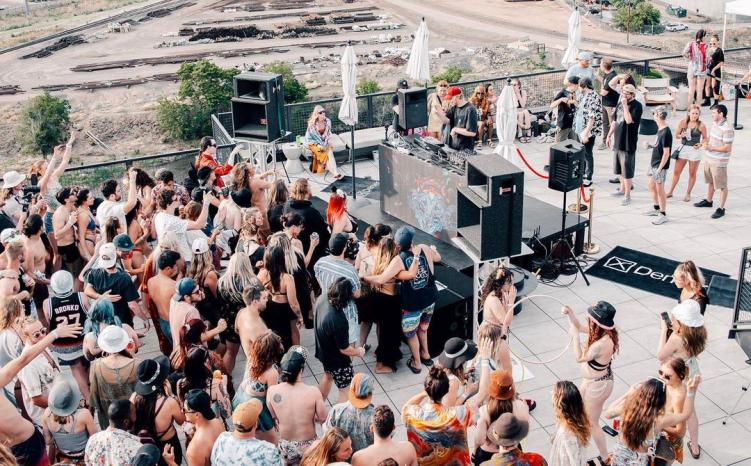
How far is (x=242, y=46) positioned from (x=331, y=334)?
52.1 m

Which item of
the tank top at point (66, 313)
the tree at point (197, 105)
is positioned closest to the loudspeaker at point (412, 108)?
the tank top at point (66, 313)

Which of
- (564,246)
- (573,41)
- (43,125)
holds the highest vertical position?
(573,41)

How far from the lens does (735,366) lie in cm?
859

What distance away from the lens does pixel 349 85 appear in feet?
42.4

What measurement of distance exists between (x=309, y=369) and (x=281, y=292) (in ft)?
3.95

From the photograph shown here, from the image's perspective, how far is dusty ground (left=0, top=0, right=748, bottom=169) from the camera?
4288 centimetres

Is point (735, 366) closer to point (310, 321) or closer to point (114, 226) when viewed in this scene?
point (310, 321)

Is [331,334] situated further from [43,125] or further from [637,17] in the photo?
[637,17]

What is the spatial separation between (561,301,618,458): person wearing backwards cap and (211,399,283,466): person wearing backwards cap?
2772 millimetres

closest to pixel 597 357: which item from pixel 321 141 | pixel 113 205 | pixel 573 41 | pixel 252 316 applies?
pixel 252 316

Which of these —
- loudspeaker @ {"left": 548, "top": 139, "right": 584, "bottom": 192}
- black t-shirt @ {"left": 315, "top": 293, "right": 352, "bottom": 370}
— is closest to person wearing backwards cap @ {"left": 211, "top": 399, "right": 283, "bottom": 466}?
black t-shirt @ {"left": 315, "top": 293, "right": 352, "bottom": 370}

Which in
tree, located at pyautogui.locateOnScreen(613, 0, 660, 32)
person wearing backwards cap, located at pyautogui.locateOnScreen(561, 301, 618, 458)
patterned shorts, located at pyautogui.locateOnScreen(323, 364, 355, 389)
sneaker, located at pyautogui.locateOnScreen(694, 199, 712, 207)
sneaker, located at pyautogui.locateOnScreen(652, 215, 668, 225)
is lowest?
tree, located at pyautogui.locateOnScreen(613, 0, 660, 32)

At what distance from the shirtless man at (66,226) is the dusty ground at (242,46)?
32.4 m

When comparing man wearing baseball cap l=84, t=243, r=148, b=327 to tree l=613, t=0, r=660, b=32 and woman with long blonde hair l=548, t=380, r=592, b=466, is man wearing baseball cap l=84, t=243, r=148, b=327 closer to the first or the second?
woman with long blonde hair l=548, t=380, r=592, b=466
